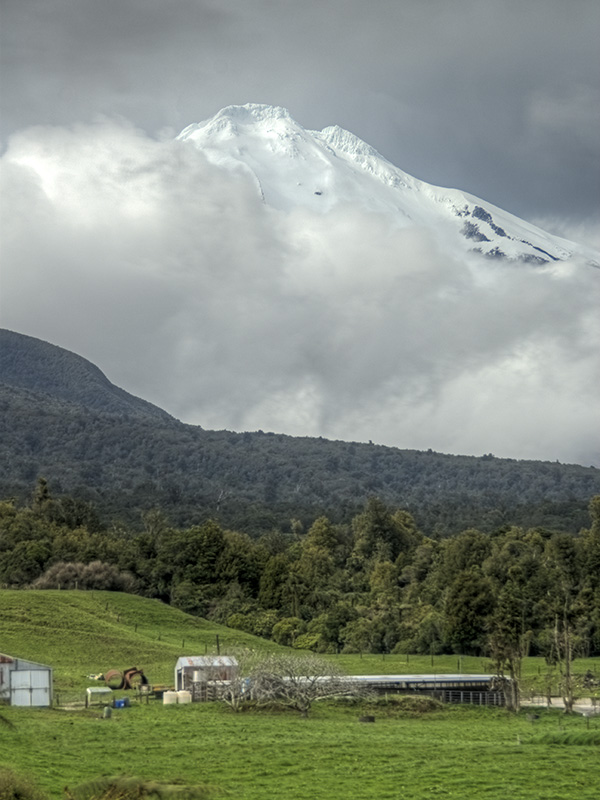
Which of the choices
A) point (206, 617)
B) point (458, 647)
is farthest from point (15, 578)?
point (458, 647)

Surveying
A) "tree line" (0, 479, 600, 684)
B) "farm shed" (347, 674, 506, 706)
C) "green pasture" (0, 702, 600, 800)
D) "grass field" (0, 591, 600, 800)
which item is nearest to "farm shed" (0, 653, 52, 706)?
"grass field" (0, 591, 600, 800)

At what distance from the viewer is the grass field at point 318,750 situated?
1175 inches

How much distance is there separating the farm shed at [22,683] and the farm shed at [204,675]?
765 centimetres

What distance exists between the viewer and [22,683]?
165 feet

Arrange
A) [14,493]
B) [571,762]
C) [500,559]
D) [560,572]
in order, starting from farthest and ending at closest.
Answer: [14,493], [500,559], [560,572], [571,762]

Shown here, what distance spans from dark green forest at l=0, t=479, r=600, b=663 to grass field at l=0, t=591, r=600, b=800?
29.3 m

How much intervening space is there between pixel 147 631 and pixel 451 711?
37.5 m

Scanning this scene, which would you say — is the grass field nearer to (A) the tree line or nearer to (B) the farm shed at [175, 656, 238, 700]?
(B) the farm shed at [175, 656, 238, 700]

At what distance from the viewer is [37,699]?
50250 mm

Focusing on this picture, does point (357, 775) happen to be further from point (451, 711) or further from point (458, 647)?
point (458, 647)

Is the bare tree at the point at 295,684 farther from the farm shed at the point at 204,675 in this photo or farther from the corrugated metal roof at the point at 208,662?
the corrugated metal roof at the point at 208,662

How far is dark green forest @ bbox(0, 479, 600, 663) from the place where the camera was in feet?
282

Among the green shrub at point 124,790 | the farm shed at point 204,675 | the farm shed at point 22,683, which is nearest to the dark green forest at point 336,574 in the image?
the farm shed at point 204,675

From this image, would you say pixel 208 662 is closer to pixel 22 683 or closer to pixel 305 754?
pixel 22 683
